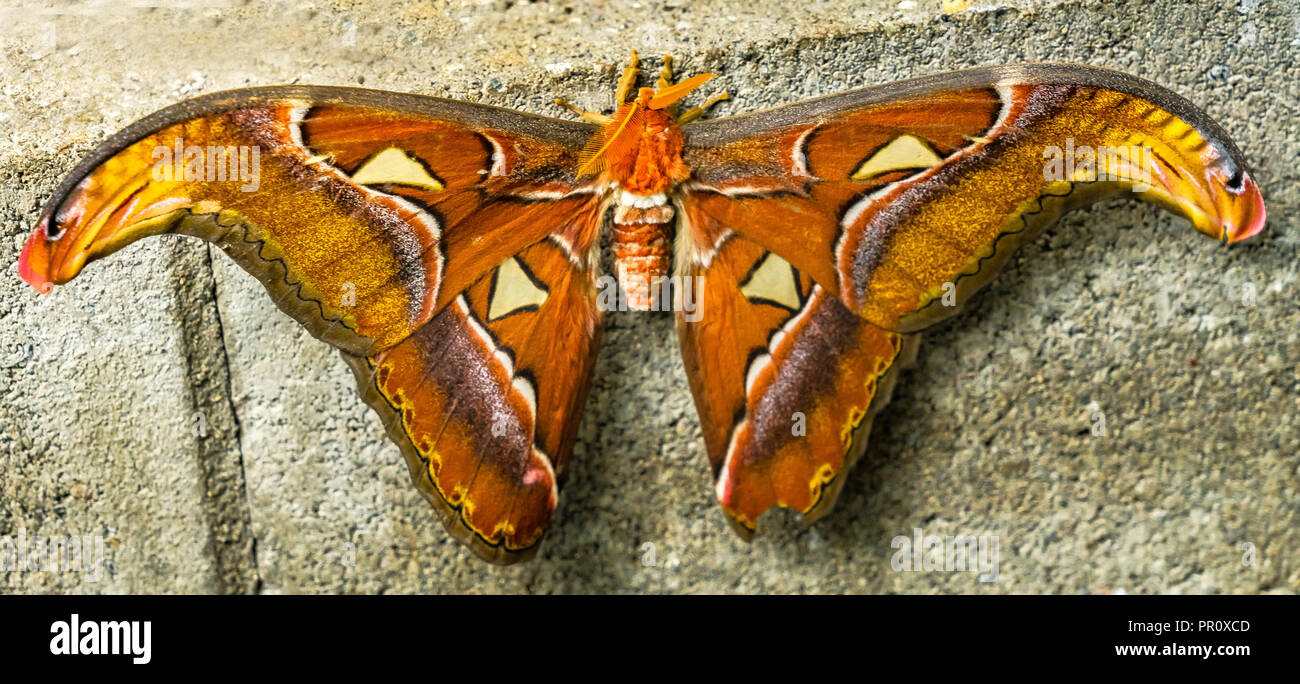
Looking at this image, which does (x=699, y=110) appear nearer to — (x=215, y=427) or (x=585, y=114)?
(x=585, y=114)

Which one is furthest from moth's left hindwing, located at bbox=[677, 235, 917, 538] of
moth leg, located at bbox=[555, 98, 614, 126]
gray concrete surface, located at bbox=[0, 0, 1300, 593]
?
moth leg, located at bbox=[555, 98, 614, 126]

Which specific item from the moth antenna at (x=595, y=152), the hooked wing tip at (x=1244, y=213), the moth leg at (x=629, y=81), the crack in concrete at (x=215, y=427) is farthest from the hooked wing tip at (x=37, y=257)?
the hooked wing tip at (x=1244, y=213)

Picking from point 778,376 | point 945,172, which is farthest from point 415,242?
point 945,172

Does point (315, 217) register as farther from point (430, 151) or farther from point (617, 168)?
point (617, 168)

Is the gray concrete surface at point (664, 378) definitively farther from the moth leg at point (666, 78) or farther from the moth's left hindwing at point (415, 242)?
the moth's left hindwing at point (415, 242)

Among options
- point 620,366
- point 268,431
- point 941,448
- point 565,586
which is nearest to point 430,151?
point 620,366
